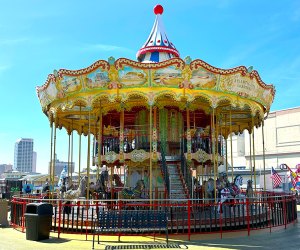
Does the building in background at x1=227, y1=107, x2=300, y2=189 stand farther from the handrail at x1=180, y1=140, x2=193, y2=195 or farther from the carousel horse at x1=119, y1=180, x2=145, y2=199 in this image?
the carousel horse at x1=119, y1=180, x2=145, y2=199

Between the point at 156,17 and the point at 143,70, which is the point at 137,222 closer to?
the point at 143,70

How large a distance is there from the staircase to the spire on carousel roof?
5.85 metres

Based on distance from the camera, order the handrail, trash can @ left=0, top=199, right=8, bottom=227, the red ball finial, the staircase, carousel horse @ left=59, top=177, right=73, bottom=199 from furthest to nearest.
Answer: the red ball finial
carousel horse @ left=59, top=177, right=73, bottom=199
the handrail
the staircase
trash can @ left=0, top=199, right=8, bottom=227

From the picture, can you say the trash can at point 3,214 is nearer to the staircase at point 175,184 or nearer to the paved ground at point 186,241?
the paved ground at point 186,241

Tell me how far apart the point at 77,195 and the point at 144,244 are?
5.58 metres

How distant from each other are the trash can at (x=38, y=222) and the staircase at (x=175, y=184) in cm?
537

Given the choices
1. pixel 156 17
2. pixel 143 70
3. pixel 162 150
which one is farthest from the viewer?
pixel 156 17

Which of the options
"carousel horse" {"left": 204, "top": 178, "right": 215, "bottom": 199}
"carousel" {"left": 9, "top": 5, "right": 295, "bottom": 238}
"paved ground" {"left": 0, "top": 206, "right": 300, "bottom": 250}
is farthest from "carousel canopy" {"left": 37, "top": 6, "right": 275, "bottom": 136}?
"paved ground" {"left": 0, "top": 206, "right": 300, "bottom": 250}

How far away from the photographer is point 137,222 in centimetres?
943

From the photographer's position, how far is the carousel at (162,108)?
12.6m

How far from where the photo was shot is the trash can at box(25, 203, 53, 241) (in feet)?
32.2

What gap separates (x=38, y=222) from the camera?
992 cm

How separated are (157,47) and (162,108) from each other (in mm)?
4061

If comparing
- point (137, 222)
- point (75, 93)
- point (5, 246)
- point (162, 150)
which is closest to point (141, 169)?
point (162, 150)
